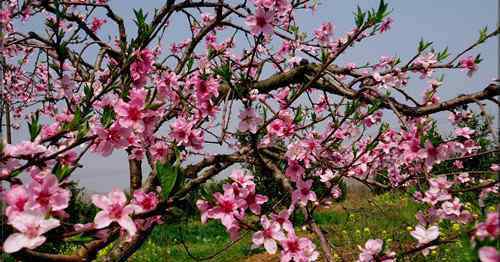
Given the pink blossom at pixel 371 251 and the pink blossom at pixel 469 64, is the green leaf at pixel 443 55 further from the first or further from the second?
the pink blossom at pixel 371 251

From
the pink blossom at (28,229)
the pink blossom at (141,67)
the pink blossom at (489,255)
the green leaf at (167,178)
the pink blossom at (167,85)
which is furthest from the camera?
the pink blossom at (167,85)

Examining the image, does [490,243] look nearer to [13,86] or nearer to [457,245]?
[457,245]

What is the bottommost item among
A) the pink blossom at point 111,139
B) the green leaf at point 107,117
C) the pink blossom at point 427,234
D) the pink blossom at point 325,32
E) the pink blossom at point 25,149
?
the pink blossom at point 427,234

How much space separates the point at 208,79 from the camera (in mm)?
2494

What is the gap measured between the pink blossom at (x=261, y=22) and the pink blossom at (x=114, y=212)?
1095 millimetres

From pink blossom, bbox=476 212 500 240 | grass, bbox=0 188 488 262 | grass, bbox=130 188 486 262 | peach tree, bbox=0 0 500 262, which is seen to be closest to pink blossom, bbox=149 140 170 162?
peach tree, bbox=0 0 500 262

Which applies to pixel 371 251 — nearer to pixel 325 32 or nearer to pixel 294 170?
pixel 294 170

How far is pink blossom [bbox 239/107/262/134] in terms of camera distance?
6.91ft

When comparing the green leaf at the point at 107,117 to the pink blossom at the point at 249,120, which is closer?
the green leaf at the point at 107,117

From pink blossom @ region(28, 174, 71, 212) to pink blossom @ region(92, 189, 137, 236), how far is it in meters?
0.12

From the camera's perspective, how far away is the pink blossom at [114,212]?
4.59 feet

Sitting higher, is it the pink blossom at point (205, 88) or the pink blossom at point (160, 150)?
the pink blossom at point (205, 88)

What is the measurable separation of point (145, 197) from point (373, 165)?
2.30 meters

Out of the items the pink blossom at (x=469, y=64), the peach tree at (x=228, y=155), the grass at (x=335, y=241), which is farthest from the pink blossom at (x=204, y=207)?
the grass at (x=335, y=241)
